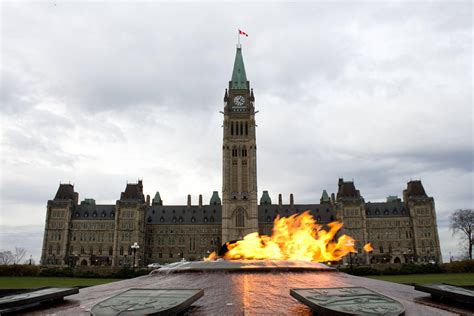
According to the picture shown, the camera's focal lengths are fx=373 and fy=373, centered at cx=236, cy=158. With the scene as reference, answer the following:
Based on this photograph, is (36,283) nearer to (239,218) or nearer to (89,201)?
(239,218)

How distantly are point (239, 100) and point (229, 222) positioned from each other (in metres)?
30.5

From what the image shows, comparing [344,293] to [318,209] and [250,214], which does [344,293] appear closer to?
[250,214]

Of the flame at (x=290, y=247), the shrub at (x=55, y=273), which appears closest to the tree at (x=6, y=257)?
the shrub at (x=55, y=273)

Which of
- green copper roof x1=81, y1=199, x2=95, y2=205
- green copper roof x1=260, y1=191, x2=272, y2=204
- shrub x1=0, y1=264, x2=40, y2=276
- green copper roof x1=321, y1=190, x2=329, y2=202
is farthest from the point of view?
green copper roof x1=321, y1=190, x2=329, y2=202

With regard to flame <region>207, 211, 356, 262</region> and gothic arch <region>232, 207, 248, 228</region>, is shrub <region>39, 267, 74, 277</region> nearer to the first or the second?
flame <region>207, 211, 356, 262</region>

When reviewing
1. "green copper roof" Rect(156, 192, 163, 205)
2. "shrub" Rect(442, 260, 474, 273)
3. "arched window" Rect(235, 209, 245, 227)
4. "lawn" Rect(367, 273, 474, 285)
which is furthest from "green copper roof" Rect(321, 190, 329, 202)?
"lawn" Rect(367, 273, 474, 285)

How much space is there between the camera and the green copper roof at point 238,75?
95.0 metres

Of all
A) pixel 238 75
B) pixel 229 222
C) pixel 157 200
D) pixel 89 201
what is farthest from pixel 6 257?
pixel 238 75

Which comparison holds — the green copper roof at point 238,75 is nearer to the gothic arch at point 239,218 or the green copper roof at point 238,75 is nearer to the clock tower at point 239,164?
the clock tower at point 239,164

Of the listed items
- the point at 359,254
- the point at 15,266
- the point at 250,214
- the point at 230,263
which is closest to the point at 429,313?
the point at 230,263

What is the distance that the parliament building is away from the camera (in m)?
86.0

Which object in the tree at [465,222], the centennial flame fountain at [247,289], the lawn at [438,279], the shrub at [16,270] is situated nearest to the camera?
the centennial flame fountain at [247,289]

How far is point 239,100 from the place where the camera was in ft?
307

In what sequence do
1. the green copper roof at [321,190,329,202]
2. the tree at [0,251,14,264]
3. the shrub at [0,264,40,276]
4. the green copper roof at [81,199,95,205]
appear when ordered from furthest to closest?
the green copper roof at [321,190,329,202]
the tree at [0,251,14,264]
the green copper roof at [81,199,95,205]
the shrub at [0,264,40,276]
